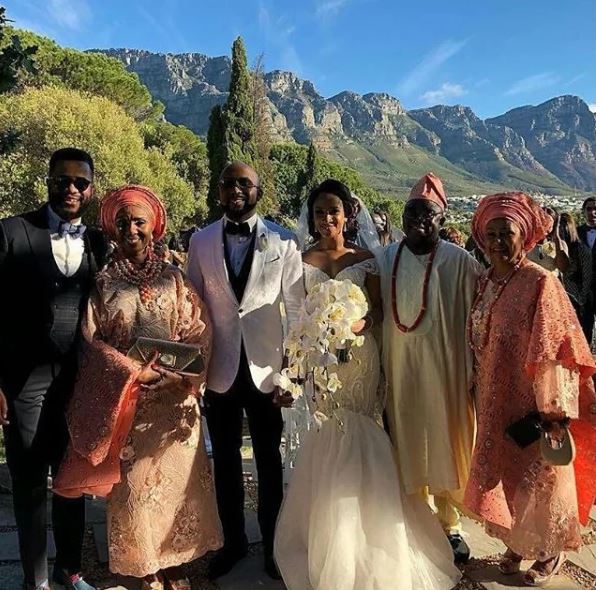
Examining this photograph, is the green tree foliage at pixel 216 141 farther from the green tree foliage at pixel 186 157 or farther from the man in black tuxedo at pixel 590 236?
the man in black tuxedo at pixel 590 236

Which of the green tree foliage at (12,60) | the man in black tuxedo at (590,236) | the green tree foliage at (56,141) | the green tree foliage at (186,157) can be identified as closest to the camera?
the green tree foliage at (12,60)

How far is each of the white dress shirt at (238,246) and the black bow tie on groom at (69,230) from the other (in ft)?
2.73

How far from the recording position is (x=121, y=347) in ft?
10.7

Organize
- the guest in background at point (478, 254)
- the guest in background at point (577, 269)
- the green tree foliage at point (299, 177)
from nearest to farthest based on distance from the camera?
the guest in background at point (478, 254), the guest in background at point (577, 269), the green tree foliage at point (299, 177)

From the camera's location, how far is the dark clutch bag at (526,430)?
3.12 meters

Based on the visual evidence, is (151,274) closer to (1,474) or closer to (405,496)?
(405,496)

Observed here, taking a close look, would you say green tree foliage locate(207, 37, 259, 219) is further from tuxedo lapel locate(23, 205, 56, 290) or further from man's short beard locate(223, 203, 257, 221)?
tuxedo lapel locate(23, 205, 56, 290)

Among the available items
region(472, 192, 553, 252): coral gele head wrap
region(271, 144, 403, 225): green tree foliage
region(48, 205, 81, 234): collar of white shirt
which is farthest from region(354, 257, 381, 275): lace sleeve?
region(271, 144, 403, 225): green tree foliage

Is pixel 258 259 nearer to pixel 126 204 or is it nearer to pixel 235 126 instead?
pixel 126 204

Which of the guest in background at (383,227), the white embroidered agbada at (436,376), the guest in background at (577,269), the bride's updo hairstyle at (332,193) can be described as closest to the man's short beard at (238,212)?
the bride's updo hairstyle at (332,193)

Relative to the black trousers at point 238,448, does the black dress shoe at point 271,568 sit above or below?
below

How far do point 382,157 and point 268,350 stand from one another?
534 ft

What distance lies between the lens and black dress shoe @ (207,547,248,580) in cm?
362

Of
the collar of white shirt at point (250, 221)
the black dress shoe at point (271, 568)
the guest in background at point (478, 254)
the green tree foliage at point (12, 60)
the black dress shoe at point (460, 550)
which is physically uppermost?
the green tree foliage at point (12, 60)
